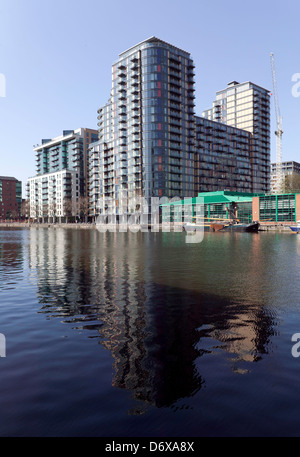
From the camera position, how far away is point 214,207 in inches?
4995

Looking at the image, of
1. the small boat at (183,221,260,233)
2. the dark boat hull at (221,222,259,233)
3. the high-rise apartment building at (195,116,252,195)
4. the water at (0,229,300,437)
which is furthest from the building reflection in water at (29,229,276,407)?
the high-rise apartment building at (195,116,252,195)

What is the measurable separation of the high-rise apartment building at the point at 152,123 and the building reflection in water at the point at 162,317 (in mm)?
130798

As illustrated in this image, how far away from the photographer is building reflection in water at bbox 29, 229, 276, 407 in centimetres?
823

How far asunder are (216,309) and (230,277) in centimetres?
863

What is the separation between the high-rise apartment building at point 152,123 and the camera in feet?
500

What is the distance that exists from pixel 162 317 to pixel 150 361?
4455mm

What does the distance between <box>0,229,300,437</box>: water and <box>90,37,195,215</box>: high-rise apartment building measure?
449ft

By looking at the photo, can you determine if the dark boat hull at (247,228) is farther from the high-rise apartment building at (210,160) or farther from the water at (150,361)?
the water at (150,361)

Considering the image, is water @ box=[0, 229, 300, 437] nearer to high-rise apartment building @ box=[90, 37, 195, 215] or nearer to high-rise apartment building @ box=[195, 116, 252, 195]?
high-rise apartment building @ box=[90, 37, 195, 215]

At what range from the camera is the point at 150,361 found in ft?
29.4

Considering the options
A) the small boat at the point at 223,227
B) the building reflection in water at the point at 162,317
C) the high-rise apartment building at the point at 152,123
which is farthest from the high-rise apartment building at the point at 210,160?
the building reflection in water at the point at 162,317

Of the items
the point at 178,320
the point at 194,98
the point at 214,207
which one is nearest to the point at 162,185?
the point at 214,207

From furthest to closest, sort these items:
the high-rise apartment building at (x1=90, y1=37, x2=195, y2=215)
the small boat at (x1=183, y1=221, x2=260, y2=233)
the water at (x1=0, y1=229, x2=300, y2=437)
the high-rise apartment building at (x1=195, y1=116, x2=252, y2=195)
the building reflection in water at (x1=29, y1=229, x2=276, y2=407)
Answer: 1. the high-rise apartment building at (x1=195, y1=116, x2=252, y2=195)
2. the high-rise apartment building at (x1=90, y1=37, x2=195, y2=215)
3. the small boat at (x1=183, y1=221, x2=260, y2=233)
4. the building reflection in water at (x1=29, y1=229, x2=276, y2=407)
5. the water at (x1=0, y1=229, x2=300, y2=437)
